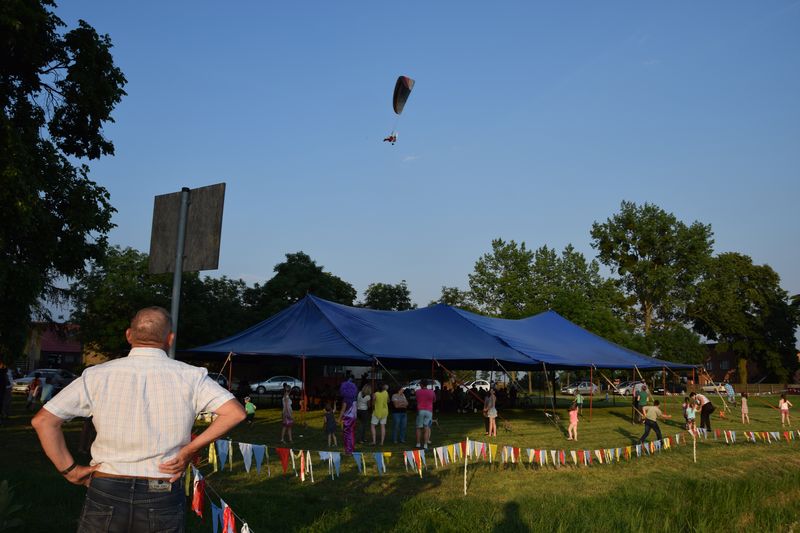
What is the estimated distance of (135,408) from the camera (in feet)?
9.00

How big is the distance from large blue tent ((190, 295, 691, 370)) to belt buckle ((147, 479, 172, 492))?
15221 millimetres

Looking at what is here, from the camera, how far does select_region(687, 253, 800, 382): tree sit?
194 ft

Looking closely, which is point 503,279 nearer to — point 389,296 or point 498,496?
point 389,296

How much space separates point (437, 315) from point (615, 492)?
15.3 m

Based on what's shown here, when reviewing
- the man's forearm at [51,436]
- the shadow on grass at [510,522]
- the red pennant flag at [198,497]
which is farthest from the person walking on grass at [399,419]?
the man's forearm at [51,436]

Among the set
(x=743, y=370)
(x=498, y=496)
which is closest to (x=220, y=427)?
(x=498, y=496)

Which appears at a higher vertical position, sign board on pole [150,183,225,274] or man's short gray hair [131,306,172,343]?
sign board on pole [150,183,225,274]

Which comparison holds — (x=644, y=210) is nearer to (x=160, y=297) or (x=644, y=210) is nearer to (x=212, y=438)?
(x=160, y=297)

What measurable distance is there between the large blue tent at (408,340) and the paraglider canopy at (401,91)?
23.1ft

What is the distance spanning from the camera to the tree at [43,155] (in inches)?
440

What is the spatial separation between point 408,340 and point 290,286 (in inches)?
1058

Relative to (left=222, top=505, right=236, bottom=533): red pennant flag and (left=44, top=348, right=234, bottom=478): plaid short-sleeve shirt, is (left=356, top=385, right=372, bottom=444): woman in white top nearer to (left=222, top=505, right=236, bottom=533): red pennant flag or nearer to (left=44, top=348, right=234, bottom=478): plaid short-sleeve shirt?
(left=222, top=505, right=236, bottom=533): red pennant flag

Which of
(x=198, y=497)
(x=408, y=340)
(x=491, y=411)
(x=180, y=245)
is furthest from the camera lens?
(x=408, y=340)

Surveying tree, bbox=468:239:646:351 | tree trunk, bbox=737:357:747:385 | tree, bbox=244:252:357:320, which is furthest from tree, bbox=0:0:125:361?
tree trunk, bbox=737:357:747:385
